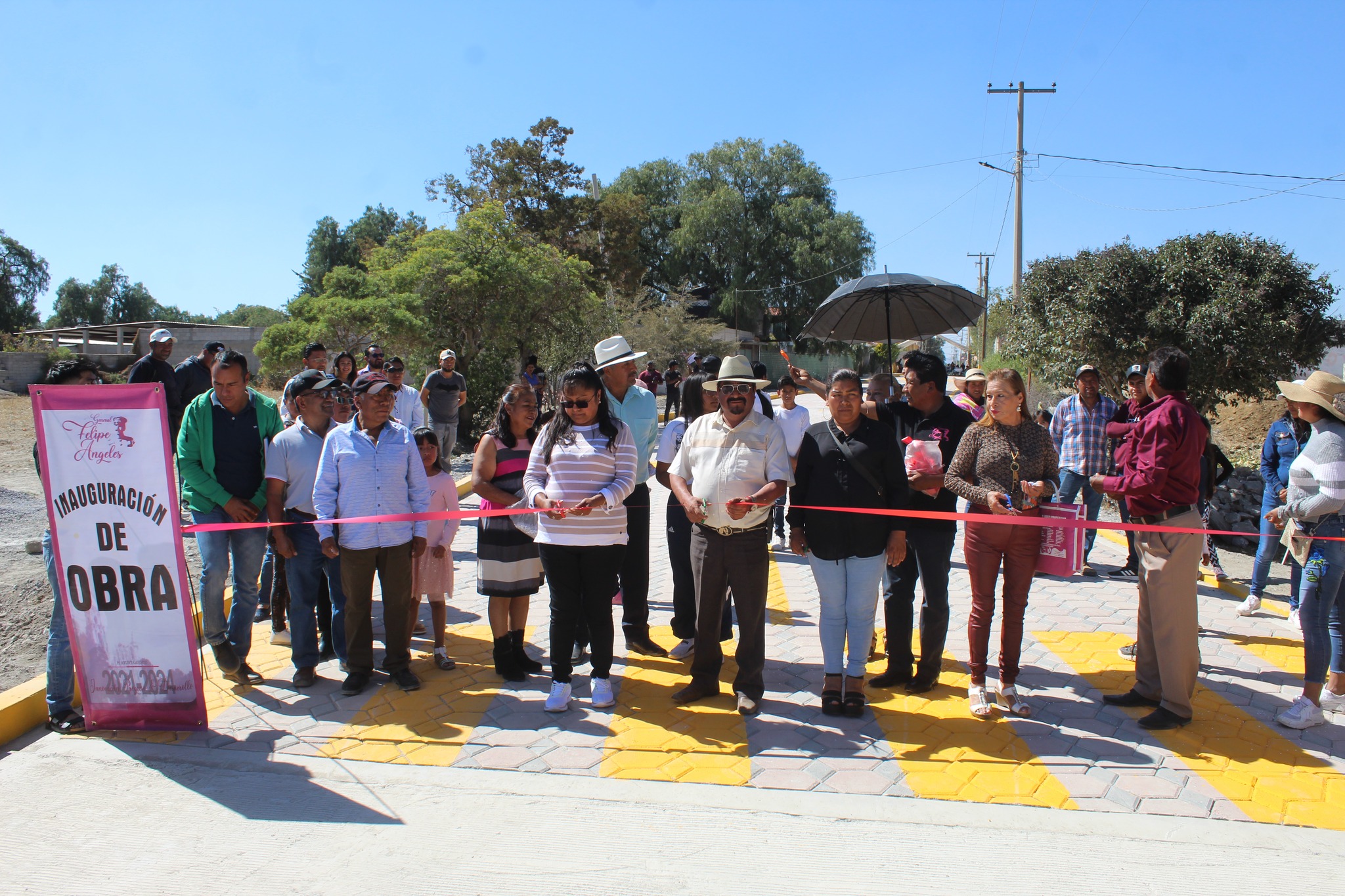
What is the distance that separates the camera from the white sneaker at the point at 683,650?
18.1 ft

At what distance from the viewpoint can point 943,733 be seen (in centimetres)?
430

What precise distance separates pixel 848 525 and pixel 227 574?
365cm

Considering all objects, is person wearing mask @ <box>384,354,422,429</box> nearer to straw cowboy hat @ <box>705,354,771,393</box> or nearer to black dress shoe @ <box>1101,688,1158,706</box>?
straw cowboy hat @ <box>705,354,771,393</box>

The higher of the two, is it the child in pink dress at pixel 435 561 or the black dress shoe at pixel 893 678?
the child in pink dress at pixel 435 561

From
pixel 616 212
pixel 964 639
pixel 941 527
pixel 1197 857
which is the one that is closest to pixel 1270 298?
pixel 964 639

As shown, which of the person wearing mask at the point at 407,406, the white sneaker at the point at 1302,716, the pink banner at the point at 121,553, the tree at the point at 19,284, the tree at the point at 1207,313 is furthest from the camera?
the tree at the point at 19,284

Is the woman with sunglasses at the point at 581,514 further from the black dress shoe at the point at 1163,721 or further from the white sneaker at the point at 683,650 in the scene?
the black dress shoe at the point at 1163,721

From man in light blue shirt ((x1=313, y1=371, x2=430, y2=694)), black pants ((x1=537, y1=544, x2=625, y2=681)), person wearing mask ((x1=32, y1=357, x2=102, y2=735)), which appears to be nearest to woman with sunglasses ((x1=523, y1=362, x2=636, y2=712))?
black pants ((x1=537, y1=544, x2=625, y2=681))

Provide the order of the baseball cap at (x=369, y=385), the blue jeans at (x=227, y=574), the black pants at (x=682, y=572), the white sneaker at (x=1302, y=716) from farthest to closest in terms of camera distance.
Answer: the black pants at (x=682, y=572)
the blue jeans at (x=227, y=574)
the baseball cap at (x=369, y=385)
the white sneaker at (x=1302, y=716)

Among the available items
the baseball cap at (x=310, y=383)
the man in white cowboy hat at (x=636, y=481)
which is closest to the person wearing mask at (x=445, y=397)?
the baseball cap at (x=310, y=383)

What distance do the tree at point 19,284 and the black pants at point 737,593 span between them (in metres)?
48.7

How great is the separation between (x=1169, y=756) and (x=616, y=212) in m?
34.6

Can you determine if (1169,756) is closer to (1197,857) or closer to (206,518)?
(1197,857)

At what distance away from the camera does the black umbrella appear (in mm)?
6539
